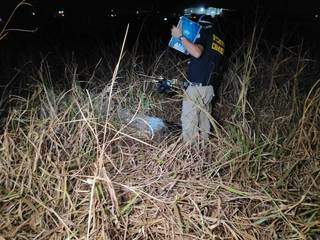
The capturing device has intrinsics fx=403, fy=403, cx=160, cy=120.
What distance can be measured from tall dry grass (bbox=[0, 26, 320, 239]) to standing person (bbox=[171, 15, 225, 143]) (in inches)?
11.3

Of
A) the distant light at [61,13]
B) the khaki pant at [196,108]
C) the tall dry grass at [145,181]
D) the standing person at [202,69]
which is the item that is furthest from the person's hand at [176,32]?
the distant light at [61,13]

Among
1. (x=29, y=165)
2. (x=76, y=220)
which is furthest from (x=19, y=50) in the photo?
(x=76, y=220)

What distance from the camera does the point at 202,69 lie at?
10.8 ft

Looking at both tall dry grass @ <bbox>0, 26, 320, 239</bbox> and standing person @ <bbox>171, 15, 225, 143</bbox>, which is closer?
tall dry grass @ <bbox>0, 26, 320, 239</bbox>

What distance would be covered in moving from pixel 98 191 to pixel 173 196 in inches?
19.3

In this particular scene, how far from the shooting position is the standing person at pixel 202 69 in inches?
126

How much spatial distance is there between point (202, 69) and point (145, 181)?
120 cm

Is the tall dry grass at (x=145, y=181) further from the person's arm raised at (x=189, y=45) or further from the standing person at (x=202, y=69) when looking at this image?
the person's arm raised at (x=189, y=45)

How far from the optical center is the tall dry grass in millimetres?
2201

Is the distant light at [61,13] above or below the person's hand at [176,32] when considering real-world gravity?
below

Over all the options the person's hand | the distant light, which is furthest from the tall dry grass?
the distant light

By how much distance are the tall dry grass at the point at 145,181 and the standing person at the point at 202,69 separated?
0.29m

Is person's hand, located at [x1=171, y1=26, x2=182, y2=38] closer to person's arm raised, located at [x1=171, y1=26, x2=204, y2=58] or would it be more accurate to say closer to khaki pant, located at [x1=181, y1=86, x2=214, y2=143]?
person's arm raised, located at [x1=171, y1=26, x2=204, y2=58]

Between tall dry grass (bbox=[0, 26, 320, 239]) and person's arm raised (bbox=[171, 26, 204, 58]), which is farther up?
person's arm raised (bbox=[171, 26, 204, 58])
